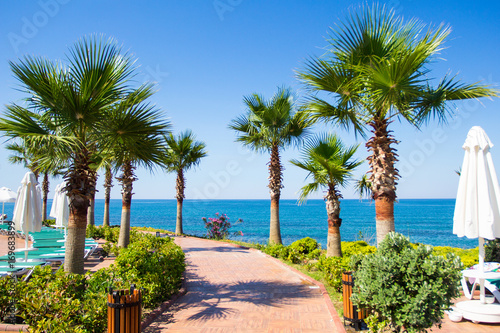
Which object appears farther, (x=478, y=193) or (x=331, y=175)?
(x=331, y=175)

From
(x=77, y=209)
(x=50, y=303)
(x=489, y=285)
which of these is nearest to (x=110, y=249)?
(x=77, y=209)

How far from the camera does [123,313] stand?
182 inches

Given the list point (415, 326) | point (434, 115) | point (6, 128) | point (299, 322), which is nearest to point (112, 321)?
point (299, 322)

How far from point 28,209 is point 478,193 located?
440 inches

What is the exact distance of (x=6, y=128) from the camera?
6719mm

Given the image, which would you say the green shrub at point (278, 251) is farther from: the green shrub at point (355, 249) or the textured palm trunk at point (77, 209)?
the textured palm trunk at point (77, 209)

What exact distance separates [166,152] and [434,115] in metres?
6.46

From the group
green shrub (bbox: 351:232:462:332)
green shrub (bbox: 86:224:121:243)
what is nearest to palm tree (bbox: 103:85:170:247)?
green shrub (bbox: 351:232:462:332)

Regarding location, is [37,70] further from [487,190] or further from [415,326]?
[487,190]

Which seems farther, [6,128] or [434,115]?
[434,115]

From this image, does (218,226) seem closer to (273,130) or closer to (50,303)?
(273,130)

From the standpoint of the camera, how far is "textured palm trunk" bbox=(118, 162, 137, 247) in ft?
45.1

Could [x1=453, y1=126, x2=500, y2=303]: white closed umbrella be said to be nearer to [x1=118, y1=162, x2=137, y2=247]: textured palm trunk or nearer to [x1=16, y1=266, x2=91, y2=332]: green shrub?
[x1=16, y1=266, x2=91, y2=332]: green shrub

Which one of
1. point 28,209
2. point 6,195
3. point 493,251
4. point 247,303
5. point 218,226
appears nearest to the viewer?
point 247,303
